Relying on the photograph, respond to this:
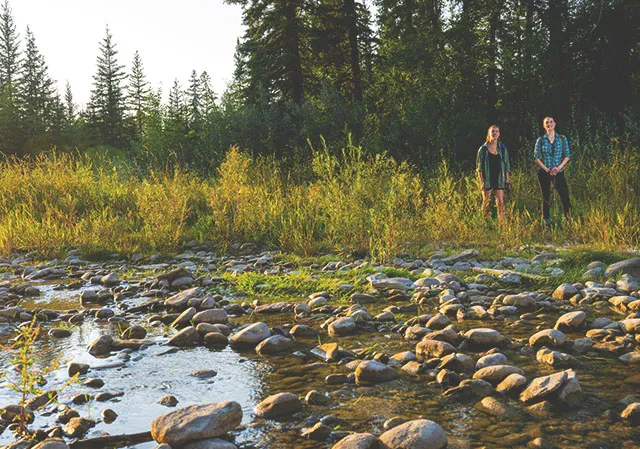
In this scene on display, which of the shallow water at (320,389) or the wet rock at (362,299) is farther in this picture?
the wet rock at (362,299)

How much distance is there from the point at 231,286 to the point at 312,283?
34.4 inches

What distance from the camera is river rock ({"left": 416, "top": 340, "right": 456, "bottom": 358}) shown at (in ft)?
12.0

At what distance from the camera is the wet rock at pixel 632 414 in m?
2.62

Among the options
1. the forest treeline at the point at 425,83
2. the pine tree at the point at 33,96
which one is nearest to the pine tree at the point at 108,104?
the pine tree at the point at 33,96

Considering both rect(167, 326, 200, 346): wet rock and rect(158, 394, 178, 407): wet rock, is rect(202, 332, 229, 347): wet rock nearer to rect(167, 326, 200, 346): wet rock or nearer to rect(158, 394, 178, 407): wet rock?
rect(167, 326, 200, 346): wet rock

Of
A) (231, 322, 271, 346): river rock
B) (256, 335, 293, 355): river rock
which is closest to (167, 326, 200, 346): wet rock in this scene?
(231, 322, 271, 346): river rock

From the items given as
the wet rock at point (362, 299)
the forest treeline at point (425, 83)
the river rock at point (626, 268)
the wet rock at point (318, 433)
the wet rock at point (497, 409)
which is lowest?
the wet rock at point (497, 409)

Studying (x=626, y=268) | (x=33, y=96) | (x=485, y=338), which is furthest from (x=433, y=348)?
(x=33, y=96)

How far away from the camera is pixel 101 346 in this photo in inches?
156

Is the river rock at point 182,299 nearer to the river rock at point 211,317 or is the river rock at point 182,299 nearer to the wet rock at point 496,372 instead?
the river rock at point 211,317

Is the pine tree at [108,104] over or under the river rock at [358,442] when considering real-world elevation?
over

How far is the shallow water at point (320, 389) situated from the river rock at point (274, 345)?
8 centimetres

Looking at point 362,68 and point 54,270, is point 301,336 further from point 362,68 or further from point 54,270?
point 362,68

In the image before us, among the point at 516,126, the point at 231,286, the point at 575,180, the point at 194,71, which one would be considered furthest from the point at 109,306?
the point at 194,71
